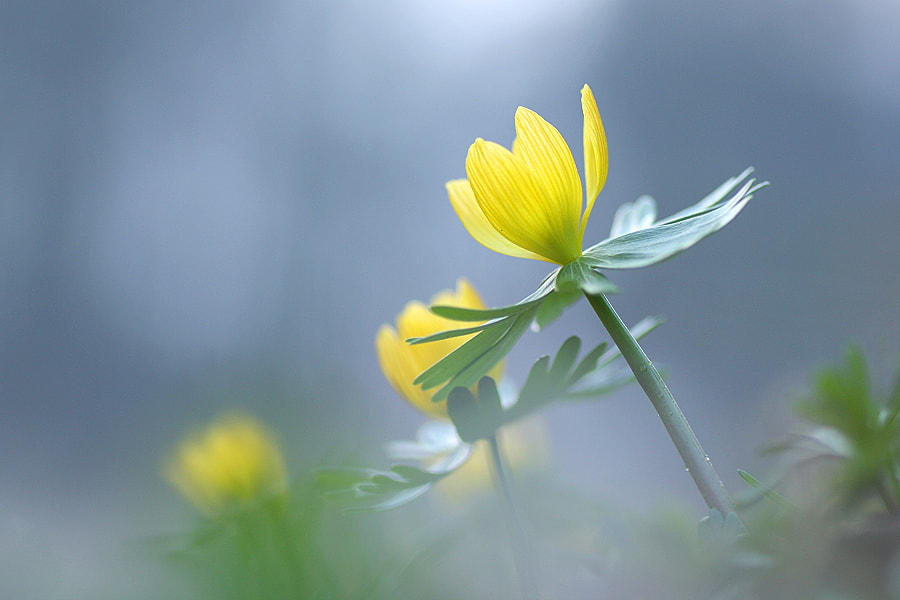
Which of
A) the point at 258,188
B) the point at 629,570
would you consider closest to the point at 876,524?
the point at 629,570

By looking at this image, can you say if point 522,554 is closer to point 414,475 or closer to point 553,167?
point 414,475

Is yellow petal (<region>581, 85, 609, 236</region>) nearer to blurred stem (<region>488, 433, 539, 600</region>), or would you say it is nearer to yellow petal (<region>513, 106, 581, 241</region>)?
yellow petal (<region>513, 106, 581, 241</region>)

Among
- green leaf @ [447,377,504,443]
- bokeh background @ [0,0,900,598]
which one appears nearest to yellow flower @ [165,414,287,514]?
green leaf @ [447,377,504,443]

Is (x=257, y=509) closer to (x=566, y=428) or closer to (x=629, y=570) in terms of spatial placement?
(x=629, y=570)

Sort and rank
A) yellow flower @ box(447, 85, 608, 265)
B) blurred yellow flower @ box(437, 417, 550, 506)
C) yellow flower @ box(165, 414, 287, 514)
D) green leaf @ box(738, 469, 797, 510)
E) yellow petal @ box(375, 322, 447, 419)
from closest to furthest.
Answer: green leaf @ box(738, 469, 797, 510)
yellow flower @ box(447, 85, 608, 265)
yellow petal @ box(375, 322, 447, 419)
yellow flower @ box(165, 414, 287, 514)
blurred yellow flower @ box(437, 417, 550, 506)

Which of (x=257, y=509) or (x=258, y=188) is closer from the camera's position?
(x=257, y=509)

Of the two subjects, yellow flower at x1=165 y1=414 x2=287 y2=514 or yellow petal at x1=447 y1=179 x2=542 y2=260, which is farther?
yellow flower at x1=165 y1=414 x2=287 y2=514

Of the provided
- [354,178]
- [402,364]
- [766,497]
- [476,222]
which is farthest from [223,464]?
[354,178]
